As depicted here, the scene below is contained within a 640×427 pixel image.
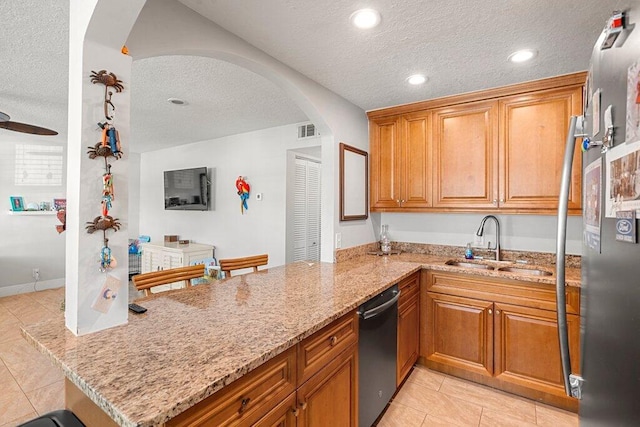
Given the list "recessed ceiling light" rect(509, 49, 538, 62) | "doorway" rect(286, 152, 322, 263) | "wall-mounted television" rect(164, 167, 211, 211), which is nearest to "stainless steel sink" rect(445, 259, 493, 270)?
"recessed ceiling light" rect(509, 49, 538, 62)

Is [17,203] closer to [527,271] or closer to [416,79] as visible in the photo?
[416,79]

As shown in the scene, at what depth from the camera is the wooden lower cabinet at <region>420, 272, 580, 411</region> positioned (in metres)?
2.08

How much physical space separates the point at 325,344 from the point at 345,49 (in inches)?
66.5

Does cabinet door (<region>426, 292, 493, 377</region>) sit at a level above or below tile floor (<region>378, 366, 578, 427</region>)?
above

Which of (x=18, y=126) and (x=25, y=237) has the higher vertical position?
(x=18, y=126)

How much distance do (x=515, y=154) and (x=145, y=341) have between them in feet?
8.94

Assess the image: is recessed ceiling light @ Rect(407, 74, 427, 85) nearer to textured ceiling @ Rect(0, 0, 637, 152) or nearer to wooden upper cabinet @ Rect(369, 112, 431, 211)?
textured ceiling @ Rect(0, 0, 637, 152)

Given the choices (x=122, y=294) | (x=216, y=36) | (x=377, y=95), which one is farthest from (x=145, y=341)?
(x=377, y=95)

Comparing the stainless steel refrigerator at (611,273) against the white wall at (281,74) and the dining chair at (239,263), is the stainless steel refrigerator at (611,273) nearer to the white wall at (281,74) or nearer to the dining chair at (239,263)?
the white wall at (281,74)

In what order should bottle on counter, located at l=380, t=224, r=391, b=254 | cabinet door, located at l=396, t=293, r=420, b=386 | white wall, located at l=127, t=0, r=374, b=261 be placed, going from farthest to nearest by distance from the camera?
bottle on counter, located at l=380, t=224, r=391, b=254, cabinet door, located at l=396, t=293, r=420, b=386, white wall, located at l=127, t=0, r=374, b=261

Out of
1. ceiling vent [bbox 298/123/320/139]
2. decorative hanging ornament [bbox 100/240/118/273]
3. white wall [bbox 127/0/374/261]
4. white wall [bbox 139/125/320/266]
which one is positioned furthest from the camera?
white wall [bbox 139/125/320/266]

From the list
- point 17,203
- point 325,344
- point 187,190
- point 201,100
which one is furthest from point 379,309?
point 17,203

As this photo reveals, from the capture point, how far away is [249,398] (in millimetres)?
987

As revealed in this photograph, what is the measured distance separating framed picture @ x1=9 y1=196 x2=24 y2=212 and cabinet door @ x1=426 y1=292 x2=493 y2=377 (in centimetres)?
600
